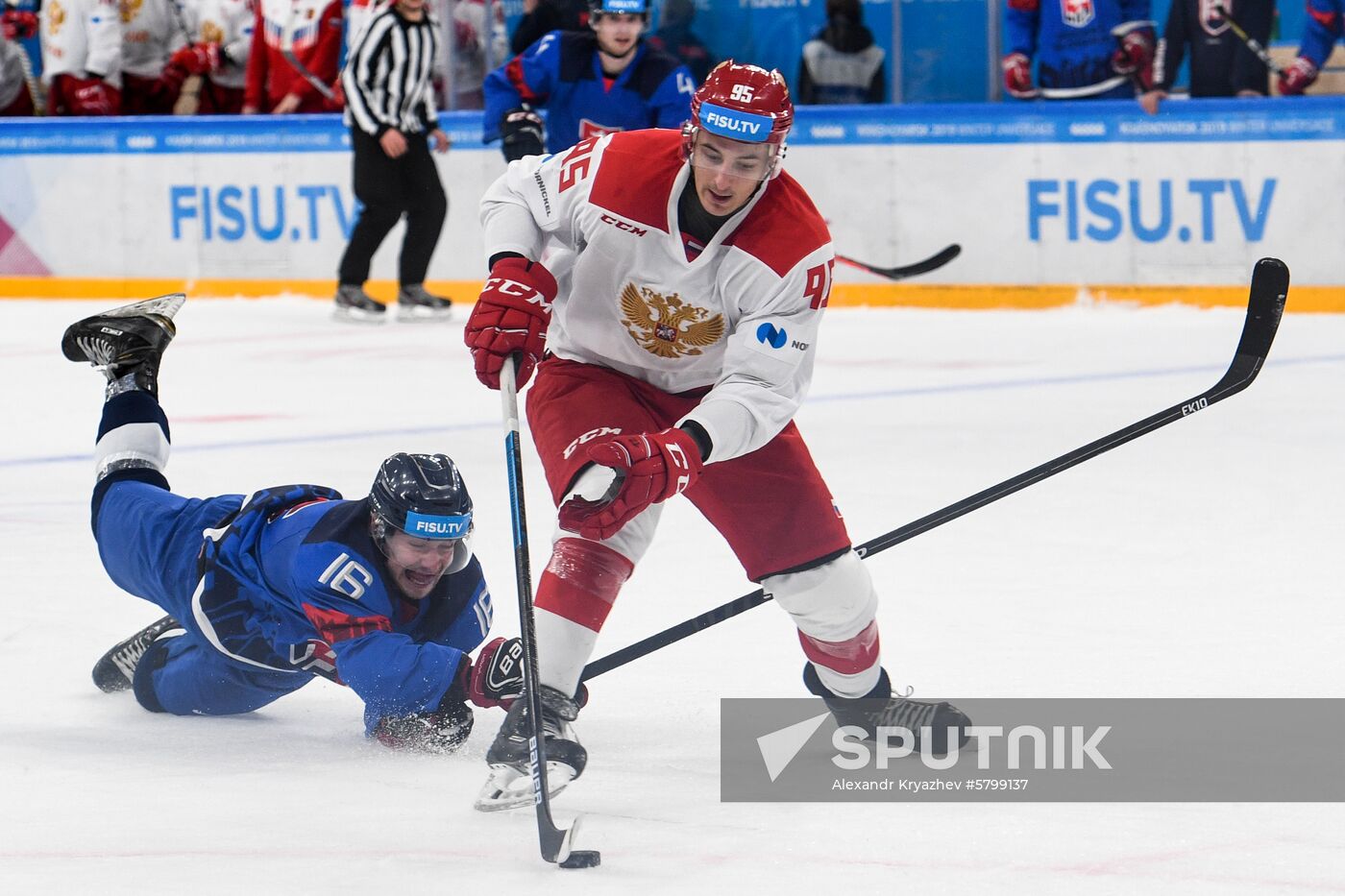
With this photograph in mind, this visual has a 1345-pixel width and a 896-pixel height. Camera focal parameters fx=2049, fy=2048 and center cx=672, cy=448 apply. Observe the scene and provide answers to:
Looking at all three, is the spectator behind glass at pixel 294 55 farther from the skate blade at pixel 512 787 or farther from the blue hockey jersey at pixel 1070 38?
the skate blade at pixel 512 787

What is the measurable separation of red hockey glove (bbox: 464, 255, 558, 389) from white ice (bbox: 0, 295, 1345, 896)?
1.92ft

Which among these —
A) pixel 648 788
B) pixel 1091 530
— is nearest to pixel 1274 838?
pixel 648 788

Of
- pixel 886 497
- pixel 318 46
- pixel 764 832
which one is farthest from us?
pixel 318 46

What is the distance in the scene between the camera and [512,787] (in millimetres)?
2705

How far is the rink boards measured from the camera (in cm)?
841

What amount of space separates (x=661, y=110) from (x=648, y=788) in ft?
15.8

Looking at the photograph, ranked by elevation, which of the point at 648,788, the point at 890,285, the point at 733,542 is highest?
the point at 733,542

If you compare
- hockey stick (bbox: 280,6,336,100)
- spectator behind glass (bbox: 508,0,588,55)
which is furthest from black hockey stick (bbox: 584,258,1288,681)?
Answer: hockey stick (bbox: 280,6,336,100)

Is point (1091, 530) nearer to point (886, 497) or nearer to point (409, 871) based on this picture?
point (886, 497)

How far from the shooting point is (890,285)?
9.23m

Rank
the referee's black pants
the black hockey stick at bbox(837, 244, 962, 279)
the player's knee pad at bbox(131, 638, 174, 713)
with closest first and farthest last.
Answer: the player's knee pad at bbox(131, 638, 174, 713) < the black hockey stick at bbox(837, 244, 962, 279) < the referee's black pants

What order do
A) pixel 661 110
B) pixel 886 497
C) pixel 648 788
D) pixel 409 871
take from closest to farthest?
1. pixel 409 871
2. pixel 648 788
3. pixel 886 497
4. pixel 661 110

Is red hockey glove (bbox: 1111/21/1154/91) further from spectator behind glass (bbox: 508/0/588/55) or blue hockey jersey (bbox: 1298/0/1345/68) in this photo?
spectator behind glass (bbox: 508/0/588/55)

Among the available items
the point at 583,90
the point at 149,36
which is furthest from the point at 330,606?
the point at 149,36
